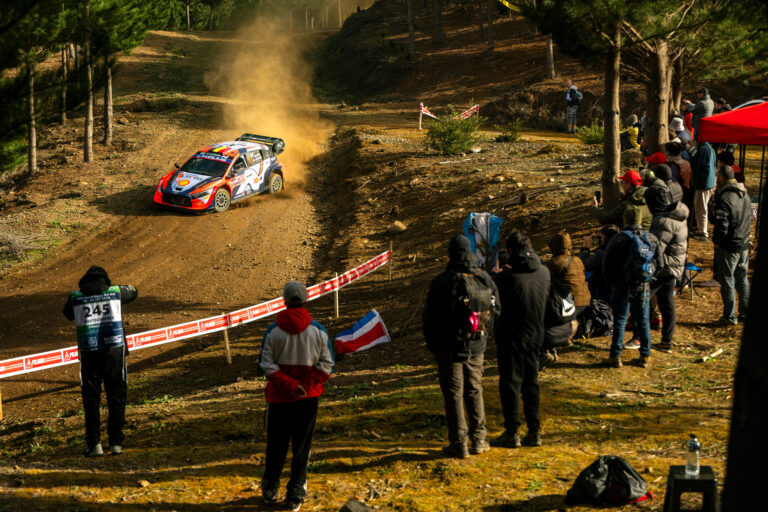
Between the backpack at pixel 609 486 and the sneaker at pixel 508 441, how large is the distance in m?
1.23

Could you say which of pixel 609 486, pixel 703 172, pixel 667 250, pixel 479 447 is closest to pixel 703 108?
pixel 703 172

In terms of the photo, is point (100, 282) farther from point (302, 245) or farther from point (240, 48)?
point (240, 48)

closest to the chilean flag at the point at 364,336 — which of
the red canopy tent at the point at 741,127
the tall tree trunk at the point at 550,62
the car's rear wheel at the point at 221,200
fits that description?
the red canopy tent at the point at 741,127

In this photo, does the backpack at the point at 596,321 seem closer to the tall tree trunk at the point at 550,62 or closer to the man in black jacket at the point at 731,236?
the man in black jacket at the point at 731,236

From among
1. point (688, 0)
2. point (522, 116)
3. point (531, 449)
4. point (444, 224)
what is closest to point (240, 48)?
point (522, 116)

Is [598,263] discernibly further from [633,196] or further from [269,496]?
[269,496]

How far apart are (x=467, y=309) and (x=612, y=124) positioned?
7.58 m

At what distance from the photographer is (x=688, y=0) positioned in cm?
1202

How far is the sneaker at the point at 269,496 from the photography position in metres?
6.18

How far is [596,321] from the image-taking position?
10.5 metres

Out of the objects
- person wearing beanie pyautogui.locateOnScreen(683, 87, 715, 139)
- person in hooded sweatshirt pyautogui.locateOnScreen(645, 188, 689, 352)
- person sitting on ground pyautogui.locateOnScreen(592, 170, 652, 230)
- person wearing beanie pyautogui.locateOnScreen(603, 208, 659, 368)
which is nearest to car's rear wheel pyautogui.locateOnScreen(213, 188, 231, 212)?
person wearing beanie pyautogui.locateOnScreen(683, 87, 715, 139)

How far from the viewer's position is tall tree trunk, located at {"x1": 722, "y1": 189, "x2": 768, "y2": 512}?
3.29m

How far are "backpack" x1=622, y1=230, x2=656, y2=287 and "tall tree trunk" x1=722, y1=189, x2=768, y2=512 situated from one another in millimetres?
5594

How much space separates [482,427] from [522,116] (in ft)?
98.5
